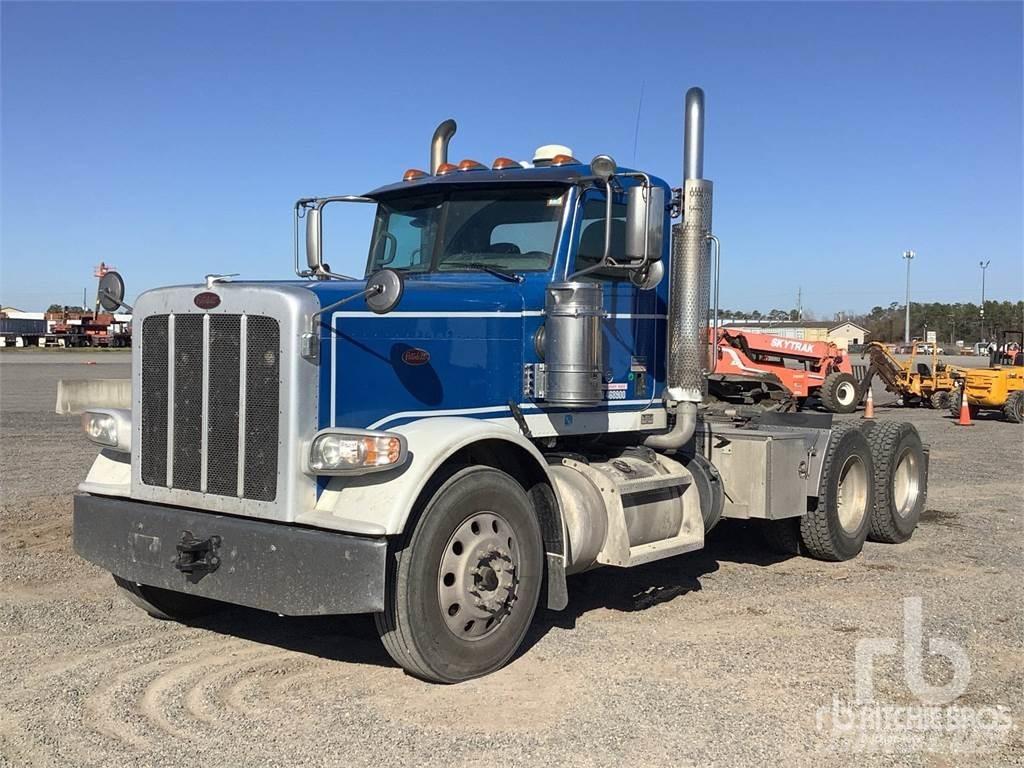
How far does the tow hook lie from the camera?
4.62 m

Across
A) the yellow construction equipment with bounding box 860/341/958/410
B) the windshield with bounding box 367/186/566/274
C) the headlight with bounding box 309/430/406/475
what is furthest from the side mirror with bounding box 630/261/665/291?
the yellow construction equipment with bounding box 860/341/958/410

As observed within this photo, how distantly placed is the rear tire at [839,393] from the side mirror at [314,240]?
17.7m

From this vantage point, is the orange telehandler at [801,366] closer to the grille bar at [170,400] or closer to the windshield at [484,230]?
the windshield at [484,230]

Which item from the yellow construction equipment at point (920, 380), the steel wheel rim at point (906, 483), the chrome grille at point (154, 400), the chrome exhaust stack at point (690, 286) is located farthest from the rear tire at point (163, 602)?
the yellow construction equipment at point (920, 380)

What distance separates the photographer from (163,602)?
5762mm

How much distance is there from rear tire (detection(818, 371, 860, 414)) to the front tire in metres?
18.6

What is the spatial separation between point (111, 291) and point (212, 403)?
3.92 feet

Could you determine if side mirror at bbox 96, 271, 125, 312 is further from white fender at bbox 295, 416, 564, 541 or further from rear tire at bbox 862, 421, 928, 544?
rear tire at bbox 862, 421, 928, 544

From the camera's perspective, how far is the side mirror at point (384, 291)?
14.3 feet

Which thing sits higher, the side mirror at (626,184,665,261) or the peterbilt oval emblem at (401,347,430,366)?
the side mirror at (626,184,665,261)

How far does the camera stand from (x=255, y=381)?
4.60 m

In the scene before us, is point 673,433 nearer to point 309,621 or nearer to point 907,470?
point 309,621

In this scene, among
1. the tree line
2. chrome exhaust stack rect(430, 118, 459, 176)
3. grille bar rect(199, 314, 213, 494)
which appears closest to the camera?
grille bar rect(199, 314, 213, 494)

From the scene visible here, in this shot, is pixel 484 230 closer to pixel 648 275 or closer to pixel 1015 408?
pixel 648 275
